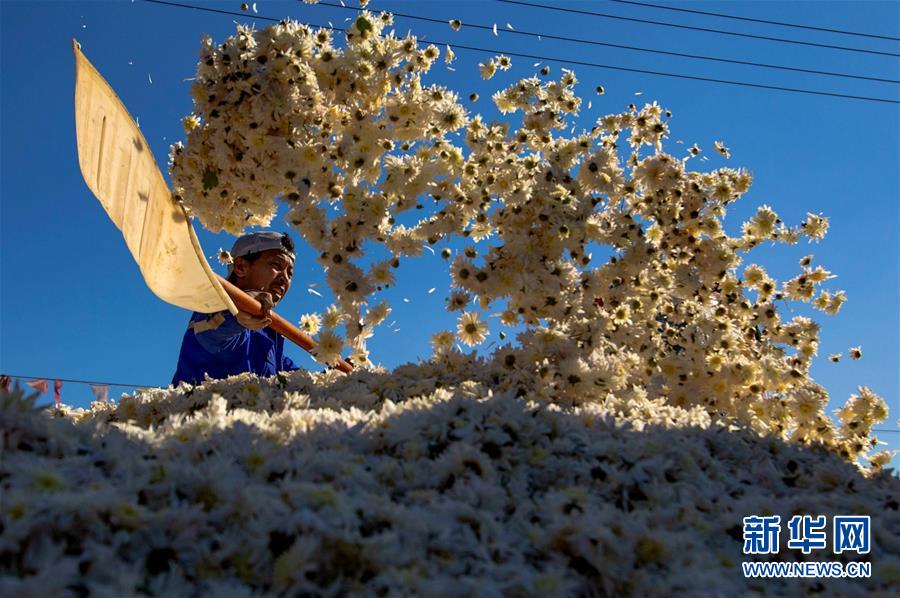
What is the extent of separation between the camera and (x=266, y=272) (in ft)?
21.6

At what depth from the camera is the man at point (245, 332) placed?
5.99 metres

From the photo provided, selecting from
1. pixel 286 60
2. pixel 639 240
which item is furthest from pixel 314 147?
pixel 639 240

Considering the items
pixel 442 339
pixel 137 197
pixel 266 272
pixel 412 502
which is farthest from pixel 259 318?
pixel 412 502

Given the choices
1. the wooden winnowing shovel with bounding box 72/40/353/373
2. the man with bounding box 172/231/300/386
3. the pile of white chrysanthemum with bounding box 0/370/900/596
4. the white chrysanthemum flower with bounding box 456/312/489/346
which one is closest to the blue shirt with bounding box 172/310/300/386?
the man with bounding box 172/231/300/386

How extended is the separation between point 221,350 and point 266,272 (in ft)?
3.09

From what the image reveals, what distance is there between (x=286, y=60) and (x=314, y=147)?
0.68 meters

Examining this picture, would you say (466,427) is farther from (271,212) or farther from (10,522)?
(271,212)

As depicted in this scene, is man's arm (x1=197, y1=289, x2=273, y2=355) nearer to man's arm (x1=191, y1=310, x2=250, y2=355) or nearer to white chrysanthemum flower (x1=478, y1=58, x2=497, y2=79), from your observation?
man's arm (x1=191, y1=310, x2=250, y2=355)

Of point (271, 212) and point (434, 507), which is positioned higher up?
point (271, 212)

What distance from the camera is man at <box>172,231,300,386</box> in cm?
599

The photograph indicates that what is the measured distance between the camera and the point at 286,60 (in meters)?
4.96

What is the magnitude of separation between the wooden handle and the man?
0.18 metres

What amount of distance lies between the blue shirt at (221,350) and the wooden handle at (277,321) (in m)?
0.45

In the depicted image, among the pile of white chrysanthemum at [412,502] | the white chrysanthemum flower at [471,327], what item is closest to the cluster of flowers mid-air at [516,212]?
the white chrysanthemum flower at [471,327]
